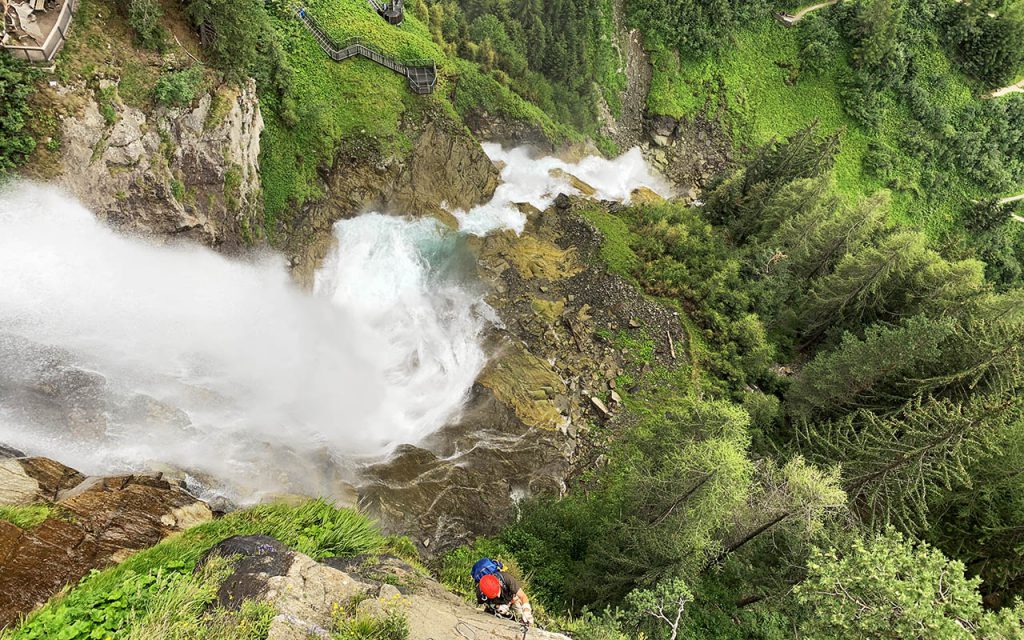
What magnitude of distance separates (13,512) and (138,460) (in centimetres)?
371

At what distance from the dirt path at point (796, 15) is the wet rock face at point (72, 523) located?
6431 centimetres

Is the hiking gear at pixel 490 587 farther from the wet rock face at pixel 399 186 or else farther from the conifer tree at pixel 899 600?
the wet rock face at pixel 399 186

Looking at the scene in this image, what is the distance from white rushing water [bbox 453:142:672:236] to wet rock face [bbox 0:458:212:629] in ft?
67.9

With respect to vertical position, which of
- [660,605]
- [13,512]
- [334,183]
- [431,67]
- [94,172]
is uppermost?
[431,67]

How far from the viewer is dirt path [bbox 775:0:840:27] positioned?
157ft

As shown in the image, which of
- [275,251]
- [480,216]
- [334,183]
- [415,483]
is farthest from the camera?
[480,216]

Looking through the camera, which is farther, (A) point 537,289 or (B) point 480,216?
(B) point 480,216

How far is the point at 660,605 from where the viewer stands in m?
10.5

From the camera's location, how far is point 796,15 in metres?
48.2

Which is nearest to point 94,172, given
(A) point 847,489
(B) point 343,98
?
(B) point 343,98

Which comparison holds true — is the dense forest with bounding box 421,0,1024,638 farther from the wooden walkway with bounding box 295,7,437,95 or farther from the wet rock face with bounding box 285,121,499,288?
the wet rock face with bounding box 285,121,499,288

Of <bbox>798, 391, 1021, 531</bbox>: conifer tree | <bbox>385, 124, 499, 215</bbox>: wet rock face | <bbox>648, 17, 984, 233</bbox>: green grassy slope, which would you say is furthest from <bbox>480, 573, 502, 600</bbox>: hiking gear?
<bbox>648, 17, 984, 233</bbox>: green grassy slope

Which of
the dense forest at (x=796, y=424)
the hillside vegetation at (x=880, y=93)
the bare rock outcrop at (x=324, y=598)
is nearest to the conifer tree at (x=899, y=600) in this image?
the dense forest at (x=796, y=424)

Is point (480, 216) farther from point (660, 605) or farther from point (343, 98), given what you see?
point (660, 605)
